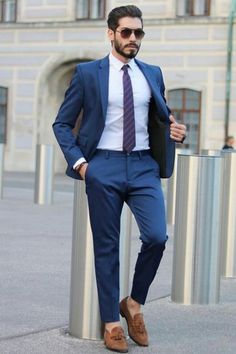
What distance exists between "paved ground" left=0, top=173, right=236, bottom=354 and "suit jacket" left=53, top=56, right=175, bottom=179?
3.35 ft

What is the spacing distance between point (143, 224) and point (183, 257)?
1.73 metres

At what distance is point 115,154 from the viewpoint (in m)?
5.06

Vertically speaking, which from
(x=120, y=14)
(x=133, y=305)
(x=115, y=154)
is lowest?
(x=133, y=305)

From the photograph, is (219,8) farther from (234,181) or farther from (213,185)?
(213,185)

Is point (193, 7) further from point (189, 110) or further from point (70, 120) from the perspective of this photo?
point (70, 120)

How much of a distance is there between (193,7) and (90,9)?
356cm

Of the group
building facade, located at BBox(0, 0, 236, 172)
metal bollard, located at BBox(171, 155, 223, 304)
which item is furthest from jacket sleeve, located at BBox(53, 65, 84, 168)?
building facade, located at BBox(0, 0, 236, 172)

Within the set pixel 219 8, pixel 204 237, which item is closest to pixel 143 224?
pixel 204 237

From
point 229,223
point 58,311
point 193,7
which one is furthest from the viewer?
point 193,7

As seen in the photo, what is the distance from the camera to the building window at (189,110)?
86.9 feet

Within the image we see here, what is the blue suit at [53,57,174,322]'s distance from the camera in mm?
4996

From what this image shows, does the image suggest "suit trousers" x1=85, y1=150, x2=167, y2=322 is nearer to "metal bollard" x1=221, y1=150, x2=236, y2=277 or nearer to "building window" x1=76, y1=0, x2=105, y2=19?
"metal bollard" x1=221, y1=150, x2=236, y2=277

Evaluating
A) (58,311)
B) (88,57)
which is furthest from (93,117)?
(88,57)

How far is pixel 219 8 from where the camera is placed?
2570 cm
